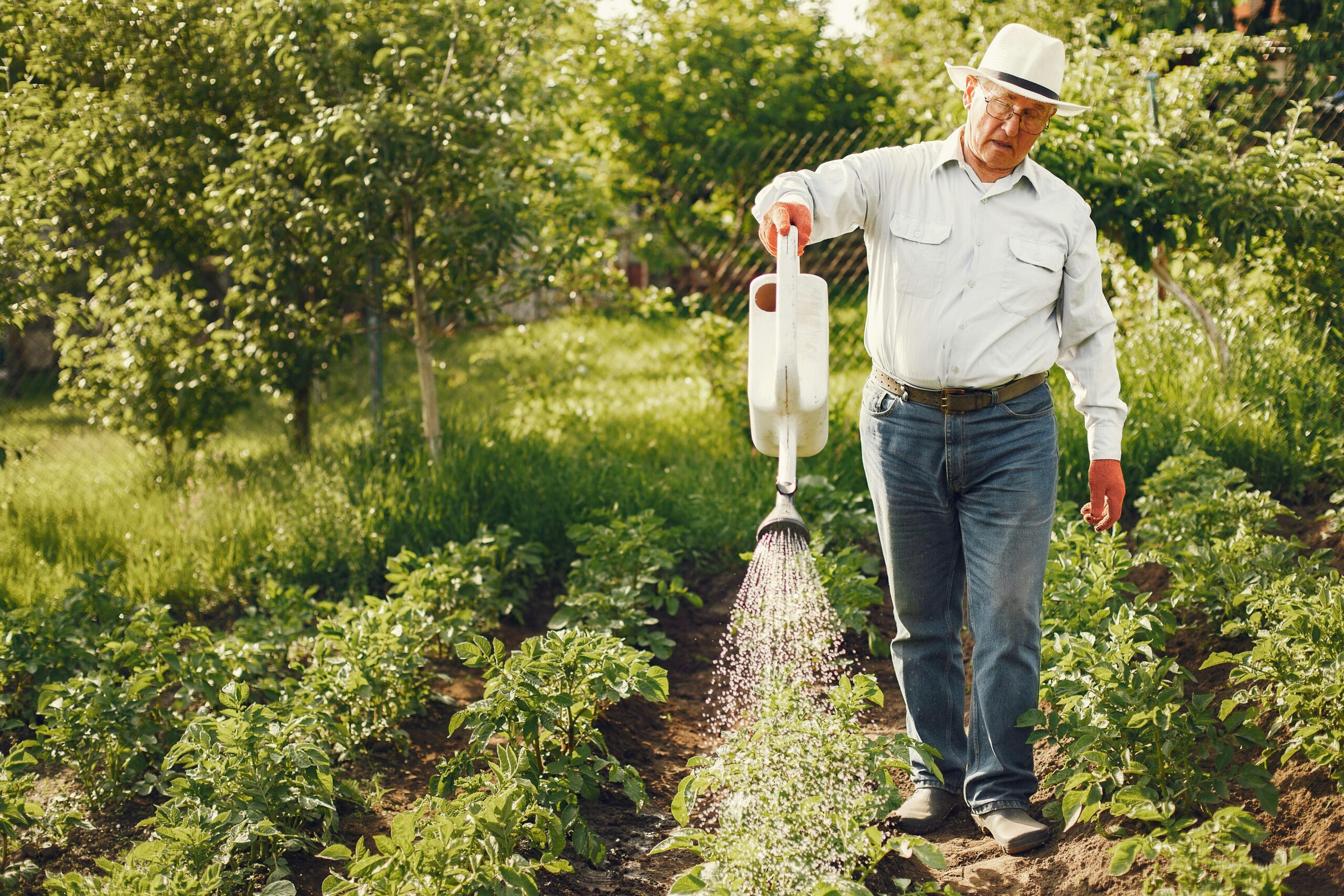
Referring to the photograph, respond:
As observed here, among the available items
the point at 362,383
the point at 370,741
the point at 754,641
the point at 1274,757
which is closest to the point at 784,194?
the point at 754,641

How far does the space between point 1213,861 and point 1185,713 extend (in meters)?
0.46

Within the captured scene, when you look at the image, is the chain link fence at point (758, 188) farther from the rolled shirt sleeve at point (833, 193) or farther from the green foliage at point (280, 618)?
the rolled shirt sleeve at point (833, 193)

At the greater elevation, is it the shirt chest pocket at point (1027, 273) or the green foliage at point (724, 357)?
the shirt chest pocket at point (1027, 273)

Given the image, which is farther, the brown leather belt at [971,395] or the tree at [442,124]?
the tree at [442,124]

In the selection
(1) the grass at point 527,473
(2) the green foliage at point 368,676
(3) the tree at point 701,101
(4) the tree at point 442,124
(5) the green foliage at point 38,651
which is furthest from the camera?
(3) the tree at point 701,101

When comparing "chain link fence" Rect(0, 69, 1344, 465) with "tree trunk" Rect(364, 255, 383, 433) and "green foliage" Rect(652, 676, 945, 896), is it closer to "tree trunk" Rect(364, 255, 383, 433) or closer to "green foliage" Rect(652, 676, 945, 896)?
"tree trunk" Rect(364, 255, 383, 433)

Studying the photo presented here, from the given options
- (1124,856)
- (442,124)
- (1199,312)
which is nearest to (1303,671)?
(1124,856)

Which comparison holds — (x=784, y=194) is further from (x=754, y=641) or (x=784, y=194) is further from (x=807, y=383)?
(x=754, y=641)

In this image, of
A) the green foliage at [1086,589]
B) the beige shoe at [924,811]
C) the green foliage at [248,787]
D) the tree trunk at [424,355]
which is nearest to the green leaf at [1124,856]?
the beige shoe at [924,811]

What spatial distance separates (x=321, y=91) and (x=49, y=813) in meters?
3.43

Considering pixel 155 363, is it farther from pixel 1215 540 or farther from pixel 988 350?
pixel 1215 540

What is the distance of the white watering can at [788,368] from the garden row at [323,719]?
67cm

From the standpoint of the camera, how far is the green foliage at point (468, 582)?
370cm

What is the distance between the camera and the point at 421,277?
544 cm
